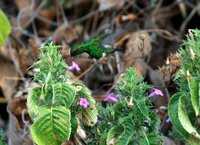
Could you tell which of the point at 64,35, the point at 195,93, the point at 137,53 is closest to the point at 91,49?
the point at 195,93

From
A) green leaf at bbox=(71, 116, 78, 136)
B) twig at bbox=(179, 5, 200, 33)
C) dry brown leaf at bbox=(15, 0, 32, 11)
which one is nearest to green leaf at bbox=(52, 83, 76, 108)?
green leaf at bbox=(71, 116, 78, 136)

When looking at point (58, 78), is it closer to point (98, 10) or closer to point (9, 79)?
point (9, 79)

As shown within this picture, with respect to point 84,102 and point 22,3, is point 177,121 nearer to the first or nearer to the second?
point 84,102

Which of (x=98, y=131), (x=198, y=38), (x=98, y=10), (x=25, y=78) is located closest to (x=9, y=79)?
(x=25, y=78)

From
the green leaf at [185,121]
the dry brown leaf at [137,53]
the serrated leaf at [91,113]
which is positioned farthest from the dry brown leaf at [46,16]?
the green leaf at [185,121]

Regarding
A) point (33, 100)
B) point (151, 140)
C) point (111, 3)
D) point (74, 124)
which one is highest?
point (111, 3)

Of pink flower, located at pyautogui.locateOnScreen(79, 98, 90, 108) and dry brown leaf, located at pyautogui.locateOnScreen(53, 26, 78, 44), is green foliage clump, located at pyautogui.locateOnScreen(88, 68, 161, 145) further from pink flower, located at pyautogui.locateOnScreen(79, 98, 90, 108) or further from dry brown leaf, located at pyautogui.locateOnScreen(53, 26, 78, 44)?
dry brown leaf, located at pyautogui.locateOnScreen(53, 26, 78, 44)
